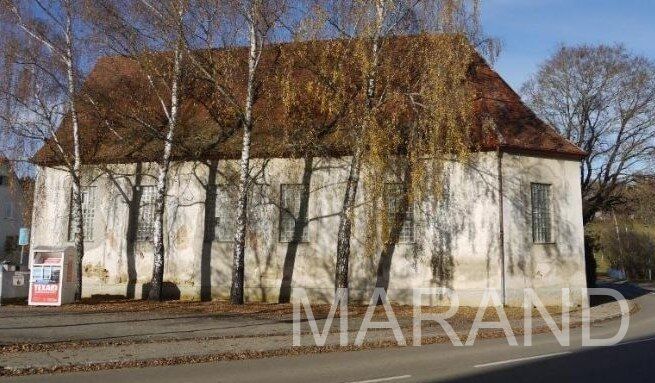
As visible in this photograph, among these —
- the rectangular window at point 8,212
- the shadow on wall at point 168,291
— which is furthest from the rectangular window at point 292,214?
the rectangular window at point 8,212

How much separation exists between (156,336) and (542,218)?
15185mm

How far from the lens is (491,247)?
21.4m

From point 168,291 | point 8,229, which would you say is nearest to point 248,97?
point 168,291

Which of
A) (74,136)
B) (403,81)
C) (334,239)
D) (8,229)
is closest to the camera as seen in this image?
(403,81)

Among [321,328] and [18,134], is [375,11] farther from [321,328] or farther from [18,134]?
[18,134]

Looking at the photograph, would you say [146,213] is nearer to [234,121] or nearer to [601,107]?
[234,121]

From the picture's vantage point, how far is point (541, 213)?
22828mm

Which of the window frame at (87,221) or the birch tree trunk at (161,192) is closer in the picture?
the birch tree trunk at (161,192)

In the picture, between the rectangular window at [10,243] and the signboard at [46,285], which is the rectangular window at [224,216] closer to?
the signboard at [46,285]

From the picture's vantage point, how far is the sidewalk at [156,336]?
10.9 meters

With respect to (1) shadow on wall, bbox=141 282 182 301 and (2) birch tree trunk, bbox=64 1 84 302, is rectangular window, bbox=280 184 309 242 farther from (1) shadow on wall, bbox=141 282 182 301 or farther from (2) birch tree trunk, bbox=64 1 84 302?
(2) birch tree trunk, bbox=64 1 84 302

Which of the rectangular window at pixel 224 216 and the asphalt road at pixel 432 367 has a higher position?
the rectangular window at pixel 224 216

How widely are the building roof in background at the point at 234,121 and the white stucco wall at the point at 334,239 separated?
868mm

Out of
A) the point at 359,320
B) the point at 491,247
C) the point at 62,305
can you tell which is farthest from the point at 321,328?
the point at 62,305
